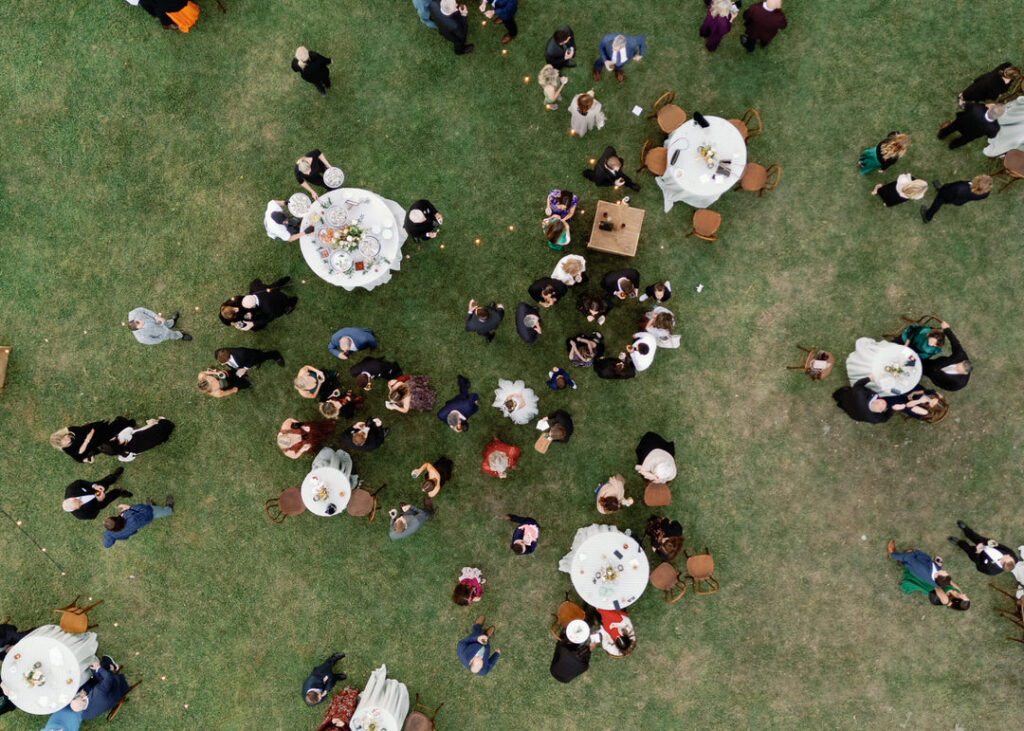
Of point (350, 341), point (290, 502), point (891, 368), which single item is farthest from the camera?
point (290, 502)

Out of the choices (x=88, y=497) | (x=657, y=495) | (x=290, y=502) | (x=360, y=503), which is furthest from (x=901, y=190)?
(x=88, y=497)

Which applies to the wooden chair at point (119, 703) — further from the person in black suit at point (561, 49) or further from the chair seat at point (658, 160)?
the person in black suit at point (561, 49)

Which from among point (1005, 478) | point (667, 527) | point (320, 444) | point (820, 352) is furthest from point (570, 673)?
point (1005, 478)

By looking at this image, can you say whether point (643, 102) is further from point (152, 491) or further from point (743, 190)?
point (152, 491)

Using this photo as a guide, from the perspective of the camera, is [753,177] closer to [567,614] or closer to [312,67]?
[312,67]

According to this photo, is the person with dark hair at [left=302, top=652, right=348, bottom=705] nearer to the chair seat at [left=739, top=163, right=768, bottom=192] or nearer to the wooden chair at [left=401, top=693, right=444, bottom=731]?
the wooden chair at [left=401, top=693, right=444, bottom=731]

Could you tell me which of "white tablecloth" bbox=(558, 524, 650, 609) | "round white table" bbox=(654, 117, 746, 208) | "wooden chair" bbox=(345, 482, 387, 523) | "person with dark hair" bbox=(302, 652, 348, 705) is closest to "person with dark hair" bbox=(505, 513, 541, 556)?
"white tablecloth" bbox=(558, 524, 650, 609)
